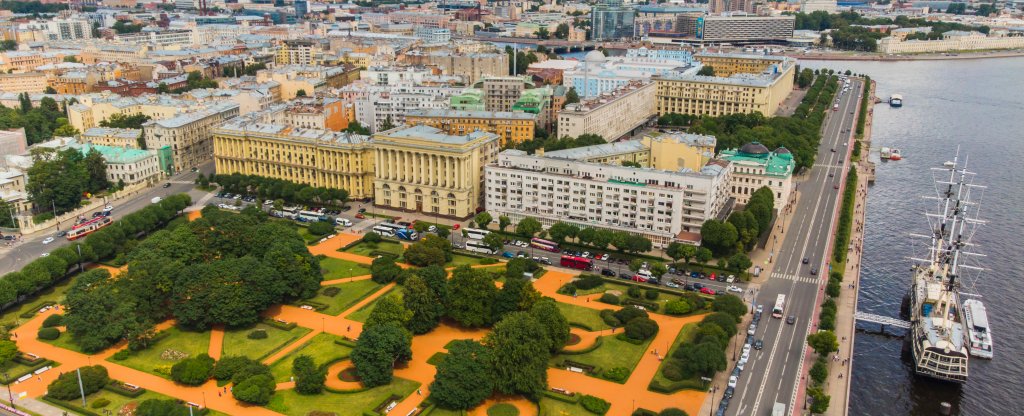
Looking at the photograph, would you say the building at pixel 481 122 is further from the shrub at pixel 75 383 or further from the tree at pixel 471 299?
the shrub at pixel 75 383

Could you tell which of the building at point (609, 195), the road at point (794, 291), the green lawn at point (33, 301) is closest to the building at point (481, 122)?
the building at point (609, 195)

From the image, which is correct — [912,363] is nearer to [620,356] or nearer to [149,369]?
[620,356]

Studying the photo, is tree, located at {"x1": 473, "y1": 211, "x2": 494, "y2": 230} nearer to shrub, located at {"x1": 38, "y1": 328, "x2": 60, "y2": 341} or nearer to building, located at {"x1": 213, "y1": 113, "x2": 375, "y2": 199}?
building, located at {"x1": 213, "y1": 113, "x2": 375, "y2": 199}

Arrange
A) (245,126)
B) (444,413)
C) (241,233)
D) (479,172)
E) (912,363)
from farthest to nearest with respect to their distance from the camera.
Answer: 1. (245,126)
2. (479,172)
3. (241,233)
4. (912,363)
5. (444,413)

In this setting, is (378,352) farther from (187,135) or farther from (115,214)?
(187,135)

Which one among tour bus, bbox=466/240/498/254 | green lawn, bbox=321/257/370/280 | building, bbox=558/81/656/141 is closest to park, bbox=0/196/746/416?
green lawn, bbox=321/257/370/280

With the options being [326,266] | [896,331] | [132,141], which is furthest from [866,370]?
[132,141]

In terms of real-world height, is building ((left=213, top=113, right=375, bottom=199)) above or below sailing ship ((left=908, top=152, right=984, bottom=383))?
above
